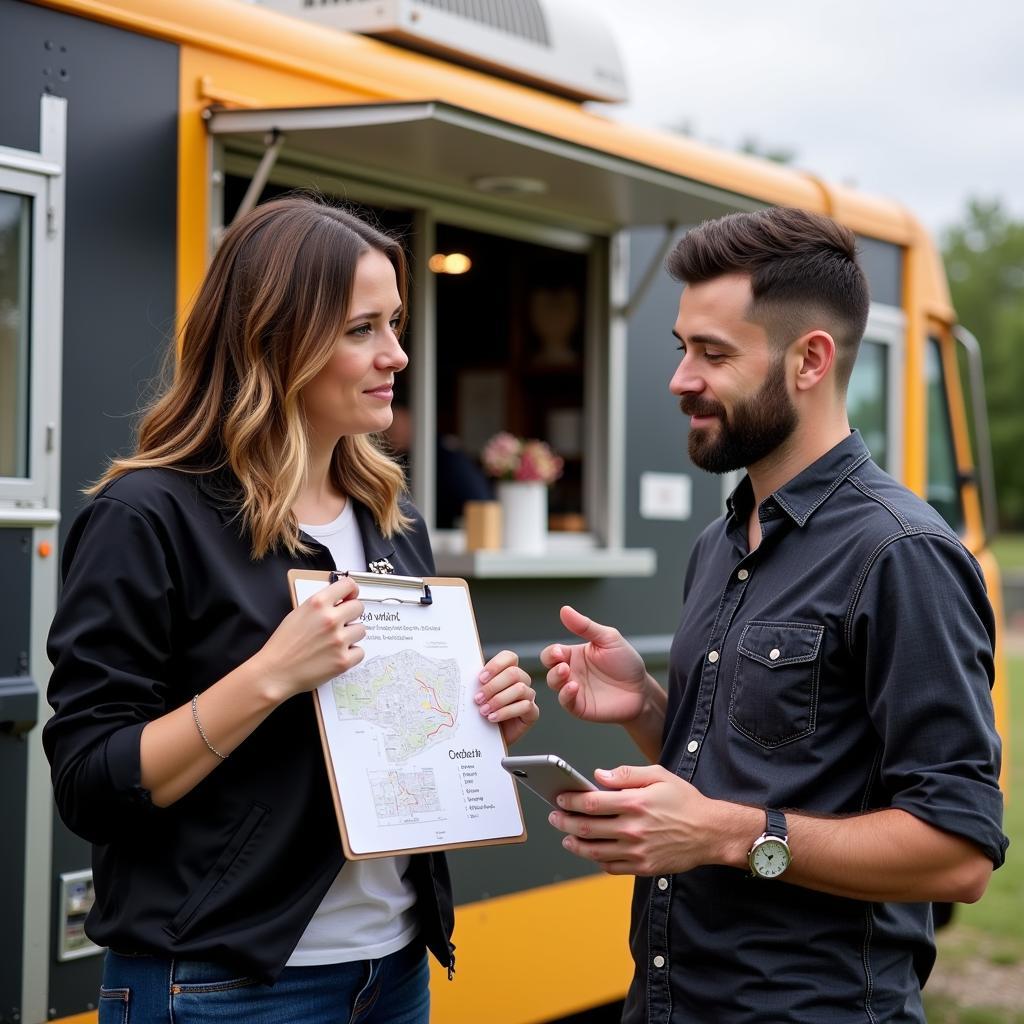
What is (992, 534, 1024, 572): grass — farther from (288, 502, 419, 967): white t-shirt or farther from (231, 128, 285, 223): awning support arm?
(288, 502, 419, 967): white t-shirt

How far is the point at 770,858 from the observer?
182cm

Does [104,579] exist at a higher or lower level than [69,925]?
higher

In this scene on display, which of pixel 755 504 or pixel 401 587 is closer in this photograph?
pixel 401 587

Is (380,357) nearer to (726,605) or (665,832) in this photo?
(726,605)

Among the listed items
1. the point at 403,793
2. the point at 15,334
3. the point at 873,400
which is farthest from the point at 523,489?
the point at 403,793

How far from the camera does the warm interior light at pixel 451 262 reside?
4.68 meters

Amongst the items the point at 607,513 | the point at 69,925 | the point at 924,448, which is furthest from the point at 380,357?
the point at 924,448

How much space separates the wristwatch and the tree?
149 ft

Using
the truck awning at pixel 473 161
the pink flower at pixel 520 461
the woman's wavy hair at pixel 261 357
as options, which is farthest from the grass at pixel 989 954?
the woman's wavy hair at pixel 261 357

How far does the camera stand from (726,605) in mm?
2092

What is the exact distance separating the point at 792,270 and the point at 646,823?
33.0 inches

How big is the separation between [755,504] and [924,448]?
360cm

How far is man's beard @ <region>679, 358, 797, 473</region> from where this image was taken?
2041 millimetres

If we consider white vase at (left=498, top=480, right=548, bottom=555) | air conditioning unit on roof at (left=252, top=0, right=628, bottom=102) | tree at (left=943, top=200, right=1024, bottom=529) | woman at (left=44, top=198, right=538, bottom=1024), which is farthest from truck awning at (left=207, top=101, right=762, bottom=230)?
tree at (left=943, top=200, right=1024, bottom=529)
